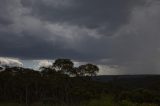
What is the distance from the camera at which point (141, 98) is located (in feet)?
165

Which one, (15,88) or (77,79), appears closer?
(15,88)

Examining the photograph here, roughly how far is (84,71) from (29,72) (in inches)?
518

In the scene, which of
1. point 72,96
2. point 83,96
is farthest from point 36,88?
point 83,96

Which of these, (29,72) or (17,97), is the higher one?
(29,72)

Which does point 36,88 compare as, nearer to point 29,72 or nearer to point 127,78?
point 29,72

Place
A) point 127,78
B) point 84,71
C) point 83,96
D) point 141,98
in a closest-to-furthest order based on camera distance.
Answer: point 141,98
point 83,96
point 84,71
point 127,78

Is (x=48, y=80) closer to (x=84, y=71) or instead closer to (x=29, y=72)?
(x=29, y=72)

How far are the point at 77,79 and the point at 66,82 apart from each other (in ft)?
16.9

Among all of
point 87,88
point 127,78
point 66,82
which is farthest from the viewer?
point 127,78

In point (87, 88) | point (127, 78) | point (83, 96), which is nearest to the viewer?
point (83, 96)

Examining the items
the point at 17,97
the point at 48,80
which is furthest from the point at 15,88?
the point at 48,80

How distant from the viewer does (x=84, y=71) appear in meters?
83.6

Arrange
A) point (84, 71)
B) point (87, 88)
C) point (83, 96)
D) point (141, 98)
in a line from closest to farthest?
point (141, 98) → point (83, 96) → point (87, 88) → point (84, 71)

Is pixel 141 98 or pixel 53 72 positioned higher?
pixel 53 72
